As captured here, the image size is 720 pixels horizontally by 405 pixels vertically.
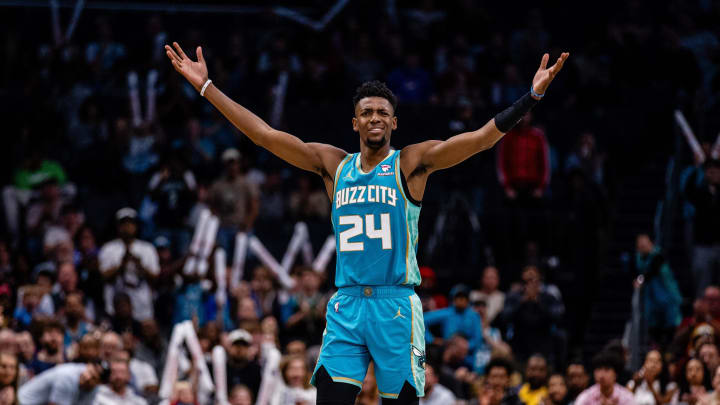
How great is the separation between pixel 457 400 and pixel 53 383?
4683 millimetres

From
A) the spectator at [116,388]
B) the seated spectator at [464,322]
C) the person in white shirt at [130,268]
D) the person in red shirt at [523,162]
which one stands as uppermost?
the person in red shirt at [523,162]

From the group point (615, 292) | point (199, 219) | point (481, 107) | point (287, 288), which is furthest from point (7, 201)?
point (615, 292)

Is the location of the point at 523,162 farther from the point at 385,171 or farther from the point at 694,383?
the point at 385,171

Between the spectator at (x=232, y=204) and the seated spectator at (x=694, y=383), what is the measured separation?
271 inches

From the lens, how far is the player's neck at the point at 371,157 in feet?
25.1

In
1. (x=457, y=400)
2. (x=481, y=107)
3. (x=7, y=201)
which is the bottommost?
(x=457, y=400)

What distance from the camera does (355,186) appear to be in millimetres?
7551

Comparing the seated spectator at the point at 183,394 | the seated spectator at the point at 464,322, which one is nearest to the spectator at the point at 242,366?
the seated spectator at the point at 183,394

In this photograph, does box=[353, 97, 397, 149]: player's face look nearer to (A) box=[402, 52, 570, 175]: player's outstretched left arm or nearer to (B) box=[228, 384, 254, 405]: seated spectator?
(A) box=[402, 52, 570, 175]: player's outstretched left arm

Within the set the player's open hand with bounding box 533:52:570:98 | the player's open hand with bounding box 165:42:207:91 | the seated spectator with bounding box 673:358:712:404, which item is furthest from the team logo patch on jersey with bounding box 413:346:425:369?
the seated spectator with bounding box 673:358:712:404

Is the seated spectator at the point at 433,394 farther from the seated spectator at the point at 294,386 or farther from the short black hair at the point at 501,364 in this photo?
the seated spectator at the point at 294,386

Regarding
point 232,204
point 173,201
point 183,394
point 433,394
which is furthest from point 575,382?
point 173,201

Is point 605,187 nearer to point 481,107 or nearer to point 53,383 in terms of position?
point 481,107

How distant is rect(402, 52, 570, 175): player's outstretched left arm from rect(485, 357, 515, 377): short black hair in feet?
22.7
